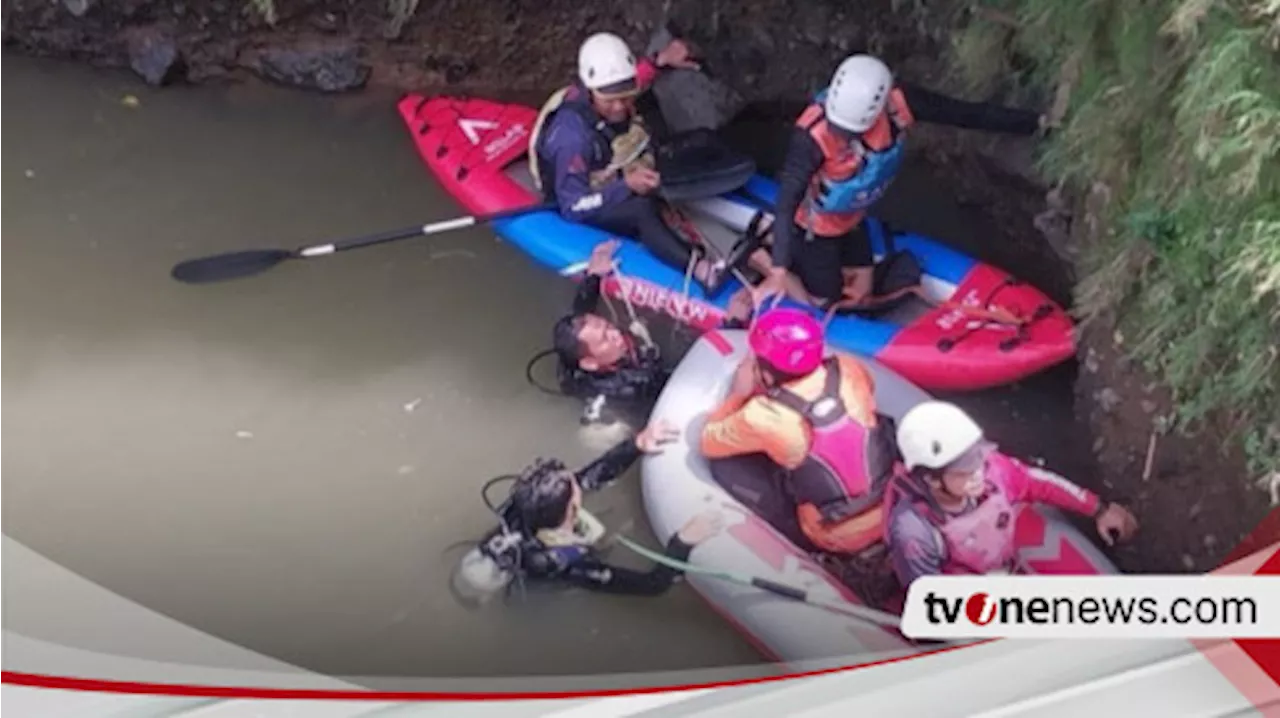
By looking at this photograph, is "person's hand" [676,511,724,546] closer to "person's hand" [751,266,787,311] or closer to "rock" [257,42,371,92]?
"person's hand" [751,266,787,311]

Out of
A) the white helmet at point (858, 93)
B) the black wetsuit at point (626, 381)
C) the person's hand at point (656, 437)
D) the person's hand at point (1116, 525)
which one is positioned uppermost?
the white helmet at point (858, 93)

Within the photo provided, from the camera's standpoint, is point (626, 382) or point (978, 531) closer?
point (978, 531)

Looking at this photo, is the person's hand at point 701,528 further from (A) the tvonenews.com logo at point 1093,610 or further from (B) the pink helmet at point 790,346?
(A) the tvonenews.com logo at point 1093,610

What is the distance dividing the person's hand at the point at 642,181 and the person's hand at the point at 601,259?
15cm

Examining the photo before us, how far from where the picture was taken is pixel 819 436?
8.25 feet

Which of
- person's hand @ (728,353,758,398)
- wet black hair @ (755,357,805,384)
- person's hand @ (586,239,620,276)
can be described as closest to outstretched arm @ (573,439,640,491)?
person's hand @ (728,353,758,398)

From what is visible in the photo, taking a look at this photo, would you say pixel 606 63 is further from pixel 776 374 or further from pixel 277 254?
pixel 776 374

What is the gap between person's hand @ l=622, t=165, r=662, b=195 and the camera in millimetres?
3297

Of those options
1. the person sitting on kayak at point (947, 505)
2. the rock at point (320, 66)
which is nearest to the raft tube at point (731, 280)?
the rock at point (320, 66)

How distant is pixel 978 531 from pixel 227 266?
6.49ft

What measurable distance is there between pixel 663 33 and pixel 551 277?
2.81 ft

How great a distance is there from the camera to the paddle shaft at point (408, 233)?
3.34 meters

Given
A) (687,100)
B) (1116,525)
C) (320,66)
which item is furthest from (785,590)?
(320,66)

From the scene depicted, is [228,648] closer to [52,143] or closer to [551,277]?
[551,277]
